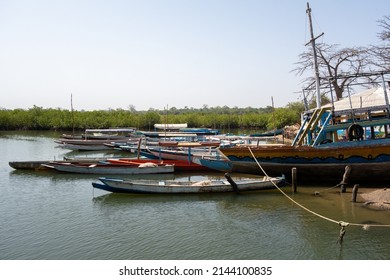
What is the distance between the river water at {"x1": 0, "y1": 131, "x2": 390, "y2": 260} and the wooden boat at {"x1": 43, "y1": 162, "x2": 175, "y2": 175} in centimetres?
359

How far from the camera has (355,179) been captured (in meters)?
16.8

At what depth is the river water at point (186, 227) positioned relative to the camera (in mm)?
10047

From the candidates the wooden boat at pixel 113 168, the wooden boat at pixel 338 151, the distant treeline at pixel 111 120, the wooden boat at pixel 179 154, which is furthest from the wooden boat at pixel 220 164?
the distant treeline at pixel 111 120

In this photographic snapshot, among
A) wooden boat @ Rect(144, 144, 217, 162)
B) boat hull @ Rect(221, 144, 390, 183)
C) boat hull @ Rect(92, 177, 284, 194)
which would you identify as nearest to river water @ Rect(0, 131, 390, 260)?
boat hull @ Rect(92, 177, 284, 194)

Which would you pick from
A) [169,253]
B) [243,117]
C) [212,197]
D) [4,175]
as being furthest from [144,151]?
[243,117]

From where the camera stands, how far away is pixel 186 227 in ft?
39.5

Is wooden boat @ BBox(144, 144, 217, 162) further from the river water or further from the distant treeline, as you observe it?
the distant treeline

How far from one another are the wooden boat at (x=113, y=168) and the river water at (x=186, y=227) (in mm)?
3586

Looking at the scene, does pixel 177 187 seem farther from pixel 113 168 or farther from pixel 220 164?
pixel 113 168

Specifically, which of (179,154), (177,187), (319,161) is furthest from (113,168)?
(319,161)

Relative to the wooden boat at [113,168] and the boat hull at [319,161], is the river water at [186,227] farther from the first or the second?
the wooden boat at [113,168]
